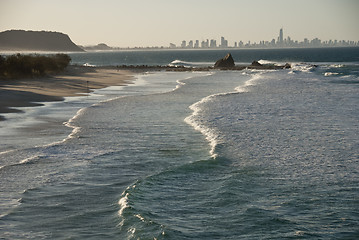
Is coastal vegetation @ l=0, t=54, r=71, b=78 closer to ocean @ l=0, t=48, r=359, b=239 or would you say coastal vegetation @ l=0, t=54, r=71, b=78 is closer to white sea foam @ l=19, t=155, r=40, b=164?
ocean @ l=0, t=48, r=359, b=239

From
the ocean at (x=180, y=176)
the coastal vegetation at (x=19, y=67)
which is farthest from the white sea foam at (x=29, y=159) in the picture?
the coastal vegetation at (x=19, y=67)

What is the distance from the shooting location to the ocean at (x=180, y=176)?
931cm

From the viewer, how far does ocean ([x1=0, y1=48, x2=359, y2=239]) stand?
931cm

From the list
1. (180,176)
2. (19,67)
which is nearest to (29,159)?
(180,176)

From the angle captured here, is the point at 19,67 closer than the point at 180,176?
No

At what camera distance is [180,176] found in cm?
1285

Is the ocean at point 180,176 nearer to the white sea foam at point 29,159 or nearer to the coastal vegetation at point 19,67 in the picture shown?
the white sea foam at point 29,159

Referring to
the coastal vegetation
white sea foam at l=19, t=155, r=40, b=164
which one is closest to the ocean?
white sea foam at l=19, t=155, r=40, b=164

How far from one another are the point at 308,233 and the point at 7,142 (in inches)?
483

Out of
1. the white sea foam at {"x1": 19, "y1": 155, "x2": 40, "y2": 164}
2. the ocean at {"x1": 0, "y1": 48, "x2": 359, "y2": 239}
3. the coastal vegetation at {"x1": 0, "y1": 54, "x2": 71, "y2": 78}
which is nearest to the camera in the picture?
the ocean at {"x1": 0, "y1": 48, "x2": 359, "y2": 239}

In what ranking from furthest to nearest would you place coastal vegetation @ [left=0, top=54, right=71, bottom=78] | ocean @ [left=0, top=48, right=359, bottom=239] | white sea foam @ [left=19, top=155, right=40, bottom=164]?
coastal vegetation @ [left=0, top=54, right=71, bottom=78] → white sea foam @ [left=19, top=155, right=40, bottom=164] → ocean @ [left=0, top=48, right=359, bottom=239]

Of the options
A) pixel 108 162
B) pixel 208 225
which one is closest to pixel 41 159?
pixel 108 162

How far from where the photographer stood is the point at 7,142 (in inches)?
677

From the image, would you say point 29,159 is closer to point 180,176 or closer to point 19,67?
point 180,176
